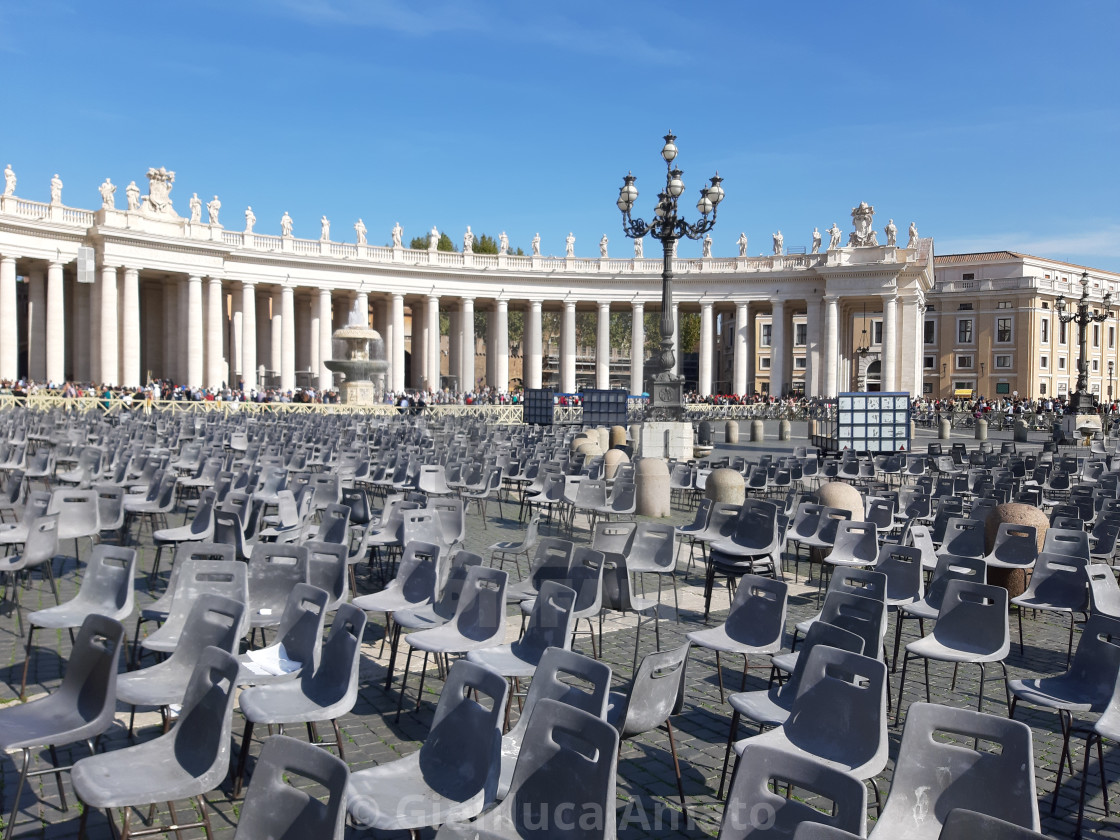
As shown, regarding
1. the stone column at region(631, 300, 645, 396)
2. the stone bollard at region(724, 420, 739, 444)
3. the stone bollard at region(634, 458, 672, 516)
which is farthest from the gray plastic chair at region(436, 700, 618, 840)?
the stone column at region(631, 300, 645, 396)

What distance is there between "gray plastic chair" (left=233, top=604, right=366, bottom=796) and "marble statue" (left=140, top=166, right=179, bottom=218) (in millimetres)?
51978

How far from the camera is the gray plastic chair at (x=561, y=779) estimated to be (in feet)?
10.8

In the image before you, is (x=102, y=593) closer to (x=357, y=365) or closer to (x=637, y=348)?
(x=357, y=365)

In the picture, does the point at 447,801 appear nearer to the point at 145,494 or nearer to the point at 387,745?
the point at 387,745

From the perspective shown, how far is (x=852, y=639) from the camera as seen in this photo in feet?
15.9

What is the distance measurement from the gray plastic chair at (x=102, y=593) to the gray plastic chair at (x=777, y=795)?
4.70 meters

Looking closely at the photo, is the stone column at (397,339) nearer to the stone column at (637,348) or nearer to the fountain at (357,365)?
the stone column at (637,348)

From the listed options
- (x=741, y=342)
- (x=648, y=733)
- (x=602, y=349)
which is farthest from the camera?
(x=741, y=342)

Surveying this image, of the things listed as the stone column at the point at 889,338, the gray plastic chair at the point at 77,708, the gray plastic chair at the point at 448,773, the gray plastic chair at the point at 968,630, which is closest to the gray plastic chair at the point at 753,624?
the gray plastic chair at the point at 968,630

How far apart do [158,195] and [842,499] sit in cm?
5004

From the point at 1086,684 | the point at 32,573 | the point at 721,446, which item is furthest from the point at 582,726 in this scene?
the point at 721,446

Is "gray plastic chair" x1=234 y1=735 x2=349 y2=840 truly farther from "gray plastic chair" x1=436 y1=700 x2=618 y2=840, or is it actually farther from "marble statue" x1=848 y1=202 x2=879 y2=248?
"marble statue" x1=848 y1=202 x2=879 y2=248

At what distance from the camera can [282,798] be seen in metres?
3.17

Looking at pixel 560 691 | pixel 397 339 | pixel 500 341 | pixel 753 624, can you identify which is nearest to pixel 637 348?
pixel 500 341
